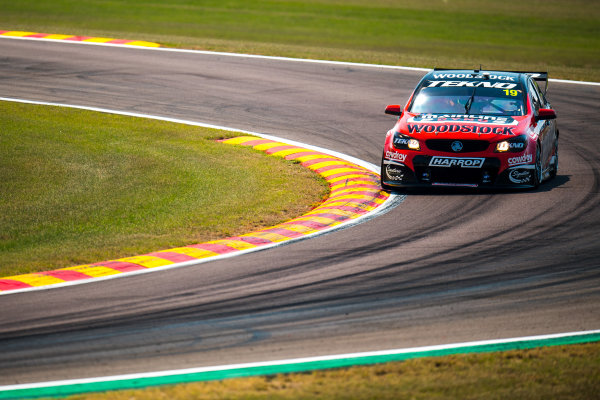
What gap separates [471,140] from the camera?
12.3 metres

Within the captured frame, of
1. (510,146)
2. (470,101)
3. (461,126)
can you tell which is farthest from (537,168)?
(470,101)

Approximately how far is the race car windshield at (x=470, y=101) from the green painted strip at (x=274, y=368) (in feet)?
21.5

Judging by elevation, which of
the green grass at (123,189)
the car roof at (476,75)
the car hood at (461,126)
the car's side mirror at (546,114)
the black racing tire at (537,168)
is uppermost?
the car roof at (476,75)

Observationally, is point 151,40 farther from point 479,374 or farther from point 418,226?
point 479,374

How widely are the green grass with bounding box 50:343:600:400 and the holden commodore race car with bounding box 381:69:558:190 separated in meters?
5.97

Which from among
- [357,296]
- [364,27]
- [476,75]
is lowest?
[357,296]

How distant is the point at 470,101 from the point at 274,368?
7.96 meters

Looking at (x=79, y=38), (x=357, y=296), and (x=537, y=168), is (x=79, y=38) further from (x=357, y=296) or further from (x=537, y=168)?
(x=357, y=296)

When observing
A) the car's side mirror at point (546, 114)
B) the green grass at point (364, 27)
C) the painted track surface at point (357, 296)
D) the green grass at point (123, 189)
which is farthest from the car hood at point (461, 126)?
the green grass at point (364, 27)

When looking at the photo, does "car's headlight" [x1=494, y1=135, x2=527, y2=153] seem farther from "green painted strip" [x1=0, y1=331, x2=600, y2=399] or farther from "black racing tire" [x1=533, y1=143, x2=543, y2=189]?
"green painted strip" [x1=0, y1=331, x2=600, y2=399]

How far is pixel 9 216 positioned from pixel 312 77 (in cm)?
1276

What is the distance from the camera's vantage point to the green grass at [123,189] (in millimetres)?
10266

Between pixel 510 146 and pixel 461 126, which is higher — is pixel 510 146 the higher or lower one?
the lower one

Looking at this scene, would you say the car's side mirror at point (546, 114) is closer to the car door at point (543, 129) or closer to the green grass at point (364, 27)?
the car door at point (543, 129)
